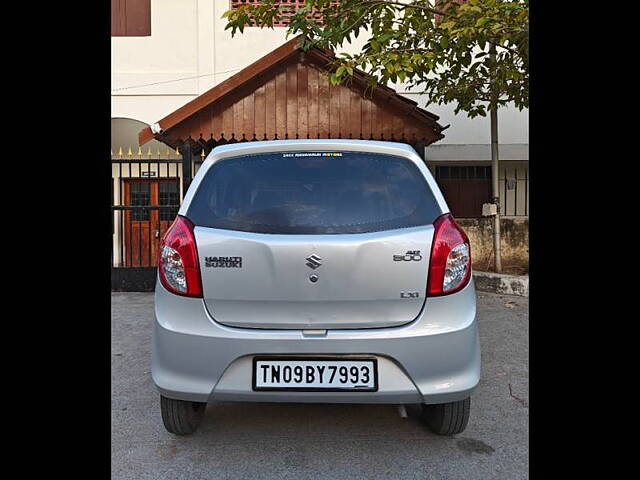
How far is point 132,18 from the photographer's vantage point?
1021 cm

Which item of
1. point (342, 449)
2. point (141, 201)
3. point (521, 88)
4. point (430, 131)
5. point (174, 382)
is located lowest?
point (342, 449)

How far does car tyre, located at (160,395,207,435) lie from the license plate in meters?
0.64

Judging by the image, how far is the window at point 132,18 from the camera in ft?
33.4

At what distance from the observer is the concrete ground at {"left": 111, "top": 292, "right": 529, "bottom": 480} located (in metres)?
2.28

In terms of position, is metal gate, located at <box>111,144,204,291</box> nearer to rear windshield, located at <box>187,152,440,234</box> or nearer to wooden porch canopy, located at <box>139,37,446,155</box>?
wooden porch canopy, located at <box>139,37,446,155</box>

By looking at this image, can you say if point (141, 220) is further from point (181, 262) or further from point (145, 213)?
point (181, 262)

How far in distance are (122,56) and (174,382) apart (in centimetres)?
1003

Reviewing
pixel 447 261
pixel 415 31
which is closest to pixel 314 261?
pixel 447 261

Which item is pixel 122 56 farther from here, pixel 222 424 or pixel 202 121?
pixel 222 424

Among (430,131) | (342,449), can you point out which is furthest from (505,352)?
(430,131)

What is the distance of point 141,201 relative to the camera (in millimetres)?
10000

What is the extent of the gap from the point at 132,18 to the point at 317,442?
10.6 meters

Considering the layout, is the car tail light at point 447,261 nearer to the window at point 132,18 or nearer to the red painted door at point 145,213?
the red painted door at point 145,213

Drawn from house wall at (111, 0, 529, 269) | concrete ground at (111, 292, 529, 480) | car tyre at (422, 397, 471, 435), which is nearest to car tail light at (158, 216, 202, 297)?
concrete ground at (111, 292, 529, 480)
